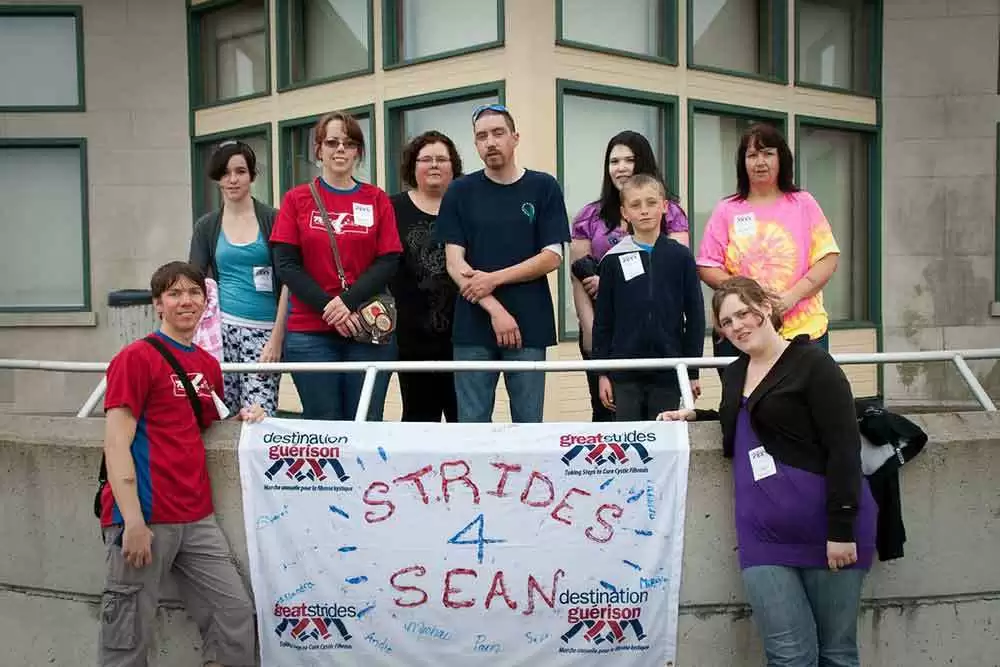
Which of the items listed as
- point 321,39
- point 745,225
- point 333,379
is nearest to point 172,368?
point 333,379

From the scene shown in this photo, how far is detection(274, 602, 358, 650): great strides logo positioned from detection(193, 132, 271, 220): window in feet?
21.3

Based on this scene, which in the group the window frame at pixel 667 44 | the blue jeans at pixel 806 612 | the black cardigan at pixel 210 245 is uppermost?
the window frame at pixel 667 44

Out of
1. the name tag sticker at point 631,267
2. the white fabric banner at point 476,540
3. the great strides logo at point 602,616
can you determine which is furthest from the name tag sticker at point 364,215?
the great strides logo at point 602,616

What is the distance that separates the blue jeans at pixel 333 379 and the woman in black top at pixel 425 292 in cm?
33

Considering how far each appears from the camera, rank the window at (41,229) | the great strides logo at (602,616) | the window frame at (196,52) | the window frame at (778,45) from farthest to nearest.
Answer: the window at (41,229) → the window frame at (196,52) → the window frame at (778,45) → the great strides logo at (602,616)

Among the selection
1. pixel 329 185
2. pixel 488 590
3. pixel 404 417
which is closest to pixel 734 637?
pixel 488 590

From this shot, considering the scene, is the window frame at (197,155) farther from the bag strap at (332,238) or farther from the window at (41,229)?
the bag strap at (332,238)

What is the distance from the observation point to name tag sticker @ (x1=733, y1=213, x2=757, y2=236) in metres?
4.88

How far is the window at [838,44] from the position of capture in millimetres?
9977

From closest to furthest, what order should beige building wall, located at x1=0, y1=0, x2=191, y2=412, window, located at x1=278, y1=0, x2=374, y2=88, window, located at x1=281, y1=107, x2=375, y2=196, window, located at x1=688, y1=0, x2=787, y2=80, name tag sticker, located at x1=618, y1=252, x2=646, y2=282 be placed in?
name tag sticker, located at x1=618, y1=252, x2=646, y2=282 → window, located at x1=688, y1=0, x2=787, y2=80 → window, located at x1=278, y1=0, x2=374, y2=88 → window, located at x1=281, y1=107, x2=375, y2=196 → beige building wall, located at x1=0, y1=0, x2=191, y2=412

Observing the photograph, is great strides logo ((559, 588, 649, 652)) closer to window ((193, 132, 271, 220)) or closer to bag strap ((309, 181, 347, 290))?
bag strap ((309, 181, 347, 290))

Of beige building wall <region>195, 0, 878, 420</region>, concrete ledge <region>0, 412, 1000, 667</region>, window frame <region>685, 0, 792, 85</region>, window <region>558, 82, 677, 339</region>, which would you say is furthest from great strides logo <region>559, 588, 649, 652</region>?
window frame <region>685, 0, 792, 85</region>

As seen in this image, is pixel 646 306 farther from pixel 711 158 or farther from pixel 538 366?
pixel 711 158

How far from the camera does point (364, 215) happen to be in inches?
190
